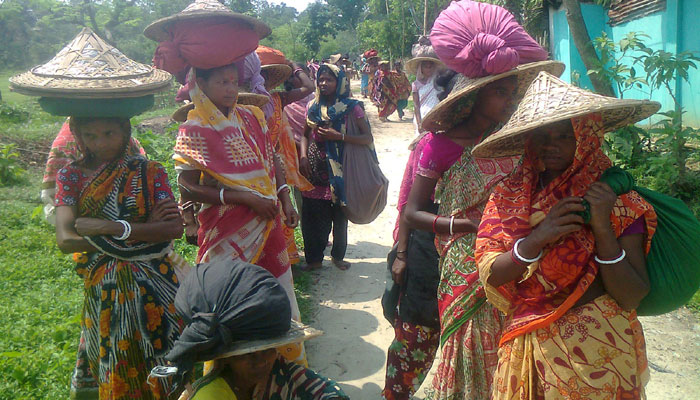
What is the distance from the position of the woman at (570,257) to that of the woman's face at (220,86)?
1.51 m

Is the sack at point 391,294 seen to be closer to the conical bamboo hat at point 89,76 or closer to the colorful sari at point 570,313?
the colorful sari at point 570,313

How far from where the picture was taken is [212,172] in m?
2.87

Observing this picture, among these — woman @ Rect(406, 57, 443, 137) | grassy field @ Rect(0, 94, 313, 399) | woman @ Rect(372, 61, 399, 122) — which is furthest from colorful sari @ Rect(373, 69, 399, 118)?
woman @ Rect(406, 57, 443, 137)

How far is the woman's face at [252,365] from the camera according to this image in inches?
73.3

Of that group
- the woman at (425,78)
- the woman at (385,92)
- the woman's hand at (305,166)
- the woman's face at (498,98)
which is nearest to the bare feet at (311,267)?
the woman's hand at (305,166)

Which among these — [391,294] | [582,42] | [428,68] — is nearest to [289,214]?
[391,294]

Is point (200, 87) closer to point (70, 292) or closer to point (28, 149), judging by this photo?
point (70, 292)

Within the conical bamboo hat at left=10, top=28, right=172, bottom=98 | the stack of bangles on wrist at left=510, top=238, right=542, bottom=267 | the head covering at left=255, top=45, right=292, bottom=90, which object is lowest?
the stack of bangles on wrist at left=510, top=238, right=542, bottom=267

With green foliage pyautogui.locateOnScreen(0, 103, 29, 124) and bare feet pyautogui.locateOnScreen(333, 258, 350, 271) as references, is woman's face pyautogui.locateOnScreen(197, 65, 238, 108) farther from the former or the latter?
green foliage pyautogui.locateOnScreen(0, 103, 29, 124)

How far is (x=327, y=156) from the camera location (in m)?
5.54

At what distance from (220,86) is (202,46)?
0.73 ft

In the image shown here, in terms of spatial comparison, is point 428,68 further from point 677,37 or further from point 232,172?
point 677,37

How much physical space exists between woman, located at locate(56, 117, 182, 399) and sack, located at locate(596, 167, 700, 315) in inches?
80.0

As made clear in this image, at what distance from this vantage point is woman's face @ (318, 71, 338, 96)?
5375mm
